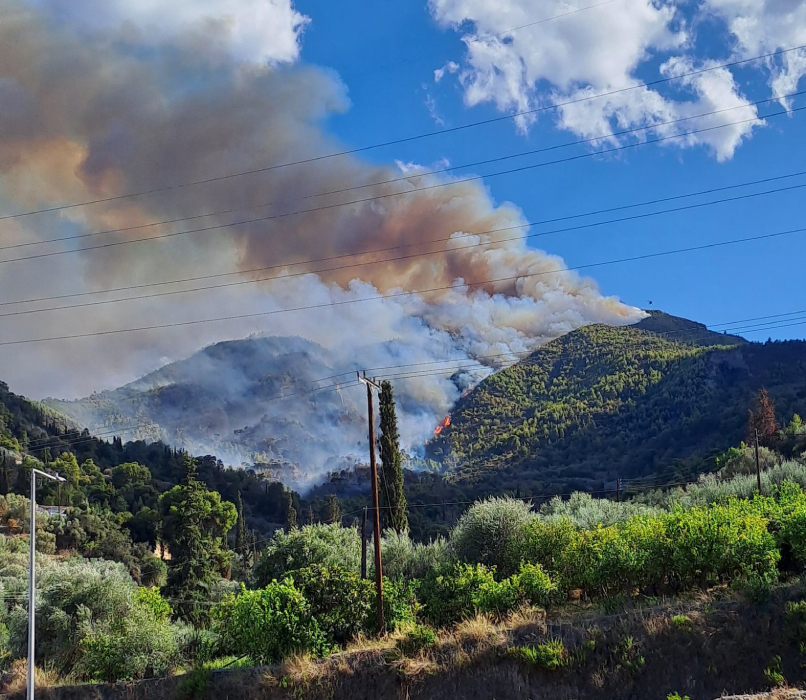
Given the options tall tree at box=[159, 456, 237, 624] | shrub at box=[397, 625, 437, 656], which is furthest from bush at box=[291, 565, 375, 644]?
tall tree at box=[159, 456, 237, 624]

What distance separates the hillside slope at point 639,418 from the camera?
12006 centimetres

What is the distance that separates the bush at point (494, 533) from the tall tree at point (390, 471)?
44.8 ft

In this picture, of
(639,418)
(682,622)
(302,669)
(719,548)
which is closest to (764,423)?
(639,418)

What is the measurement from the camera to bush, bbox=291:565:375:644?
95.9 ft

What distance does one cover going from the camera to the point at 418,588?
112 ft

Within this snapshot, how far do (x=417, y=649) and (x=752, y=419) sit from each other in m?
73.9

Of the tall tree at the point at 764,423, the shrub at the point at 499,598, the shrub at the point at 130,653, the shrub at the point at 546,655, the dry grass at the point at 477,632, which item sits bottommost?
the shrub at the point at 130,653

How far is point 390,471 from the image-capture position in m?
59.0

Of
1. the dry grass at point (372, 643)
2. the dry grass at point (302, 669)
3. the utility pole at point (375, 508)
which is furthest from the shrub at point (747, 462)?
the dry grass at point (302, 669)

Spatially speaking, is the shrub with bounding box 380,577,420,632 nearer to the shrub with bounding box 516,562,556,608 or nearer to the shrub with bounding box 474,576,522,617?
the shrub with bounding box 474,576,522,617

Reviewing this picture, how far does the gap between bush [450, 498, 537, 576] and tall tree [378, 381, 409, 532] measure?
13648mm

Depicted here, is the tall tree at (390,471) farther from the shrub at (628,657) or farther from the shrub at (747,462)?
the shrub at (628,657)

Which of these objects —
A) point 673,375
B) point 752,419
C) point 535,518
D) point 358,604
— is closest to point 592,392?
point 673,375

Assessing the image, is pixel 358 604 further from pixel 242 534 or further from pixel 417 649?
pixel 242 534
